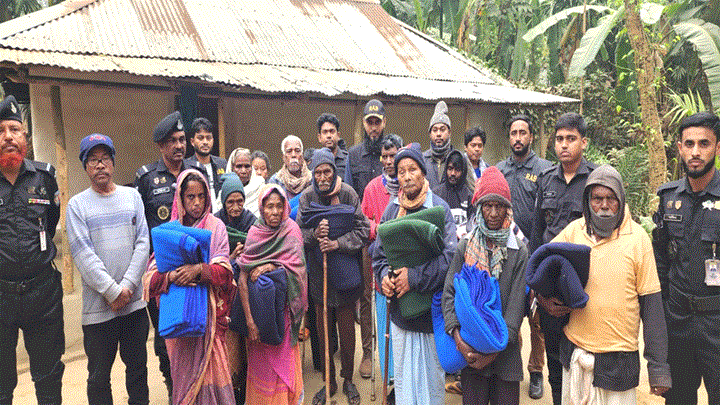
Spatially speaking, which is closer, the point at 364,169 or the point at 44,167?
the point at 44,167

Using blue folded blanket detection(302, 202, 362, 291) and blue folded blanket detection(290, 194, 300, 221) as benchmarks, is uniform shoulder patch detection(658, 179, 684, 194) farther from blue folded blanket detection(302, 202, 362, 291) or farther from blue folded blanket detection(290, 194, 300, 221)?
blue folded blanket detection(290, 194, 300, 221)

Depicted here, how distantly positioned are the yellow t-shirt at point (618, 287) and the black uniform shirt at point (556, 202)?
885 mm

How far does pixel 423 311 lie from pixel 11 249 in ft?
8.72

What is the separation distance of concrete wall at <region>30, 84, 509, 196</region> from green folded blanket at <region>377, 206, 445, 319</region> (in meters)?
5.41

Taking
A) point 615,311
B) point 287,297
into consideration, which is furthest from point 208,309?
point 615,311

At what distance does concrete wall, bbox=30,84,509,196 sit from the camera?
6.86 meters

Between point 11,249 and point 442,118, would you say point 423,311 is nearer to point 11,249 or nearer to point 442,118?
point 442,118

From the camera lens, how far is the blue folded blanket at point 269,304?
308 centimetres

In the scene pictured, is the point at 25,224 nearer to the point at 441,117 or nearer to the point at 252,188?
the point at 252,188

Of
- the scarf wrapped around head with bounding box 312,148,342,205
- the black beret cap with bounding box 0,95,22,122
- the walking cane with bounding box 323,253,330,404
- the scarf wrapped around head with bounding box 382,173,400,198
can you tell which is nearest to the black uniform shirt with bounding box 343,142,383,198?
the scarf wrapped around head with bounding box 382,173,400,198

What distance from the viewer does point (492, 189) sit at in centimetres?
272

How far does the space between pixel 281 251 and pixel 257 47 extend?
633 centimetres

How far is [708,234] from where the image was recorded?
267cm

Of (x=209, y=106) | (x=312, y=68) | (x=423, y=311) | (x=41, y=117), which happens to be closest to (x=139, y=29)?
(x=209, y=106)
